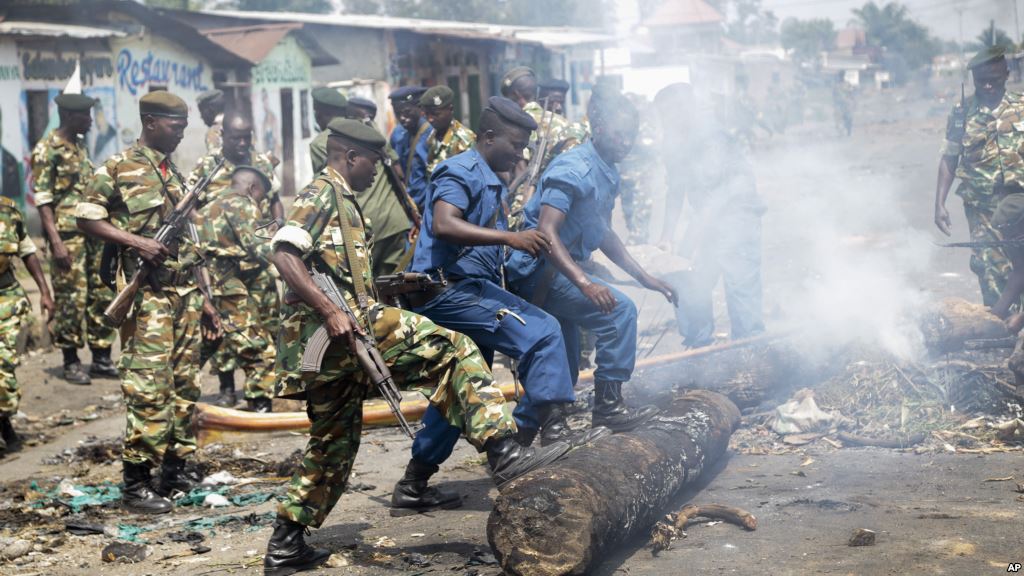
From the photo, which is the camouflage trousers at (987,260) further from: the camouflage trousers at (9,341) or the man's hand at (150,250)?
the camouflage trousers at (9,341)

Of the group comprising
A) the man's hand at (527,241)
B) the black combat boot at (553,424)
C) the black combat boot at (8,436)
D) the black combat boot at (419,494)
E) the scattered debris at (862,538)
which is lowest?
the black combat boot at (8,436)

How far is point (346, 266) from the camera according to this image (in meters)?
4.39

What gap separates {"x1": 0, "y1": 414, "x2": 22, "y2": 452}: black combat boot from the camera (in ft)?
23.1

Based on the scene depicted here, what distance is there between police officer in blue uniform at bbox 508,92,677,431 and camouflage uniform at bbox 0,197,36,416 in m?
3.36

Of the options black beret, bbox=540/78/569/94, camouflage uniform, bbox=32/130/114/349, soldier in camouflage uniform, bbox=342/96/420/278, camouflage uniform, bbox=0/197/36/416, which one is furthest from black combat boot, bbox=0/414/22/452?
black beret, bbox=540/78/569/94

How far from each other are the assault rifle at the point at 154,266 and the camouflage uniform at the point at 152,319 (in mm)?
45

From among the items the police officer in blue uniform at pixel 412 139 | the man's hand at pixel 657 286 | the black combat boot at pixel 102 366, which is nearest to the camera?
the man's hand at pixel 657 286

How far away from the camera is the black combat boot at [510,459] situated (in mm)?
4309

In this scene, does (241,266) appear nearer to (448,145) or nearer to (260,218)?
(260,218)

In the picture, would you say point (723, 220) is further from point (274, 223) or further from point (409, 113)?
point (274, 223)

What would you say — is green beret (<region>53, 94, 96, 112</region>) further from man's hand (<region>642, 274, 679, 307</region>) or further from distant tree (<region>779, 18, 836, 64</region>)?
distant tree (<region>779, 18, 836, 64</region>)

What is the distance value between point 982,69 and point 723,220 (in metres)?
2.19

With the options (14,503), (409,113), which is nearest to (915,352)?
(409,113)

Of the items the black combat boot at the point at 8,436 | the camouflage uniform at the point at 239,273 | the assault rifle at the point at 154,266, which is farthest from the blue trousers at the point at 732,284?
the black combat boot at the point at 8,436
